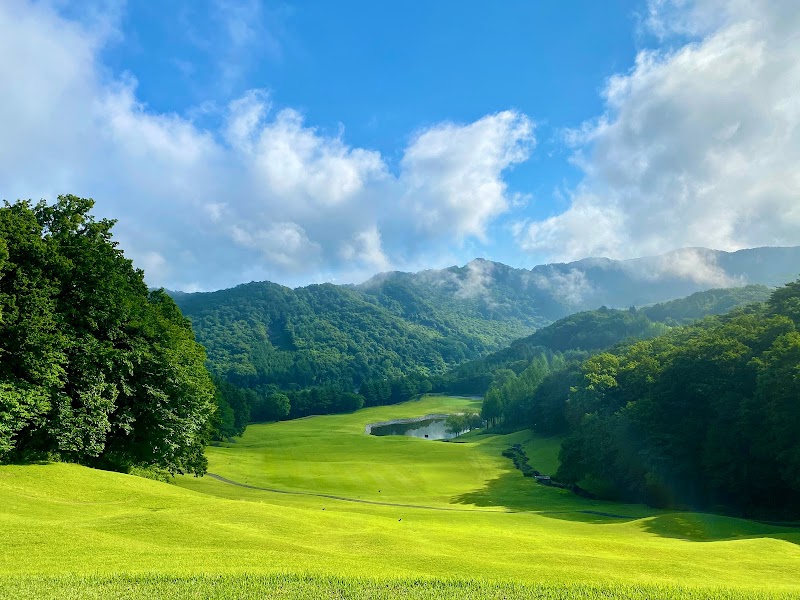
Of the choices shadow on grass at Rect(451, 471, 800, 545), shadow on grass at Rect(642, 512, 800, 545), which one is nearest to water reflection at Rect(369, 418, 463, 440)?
shadow on grass at Rect(451, 471, 800, 545)

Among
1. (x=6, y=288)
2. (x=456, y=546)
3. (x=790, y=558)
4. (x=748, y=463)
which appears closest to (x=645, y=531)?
(x=790, y=558)

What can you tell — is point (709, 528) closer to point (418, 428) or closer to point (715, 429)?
point (715, 429)

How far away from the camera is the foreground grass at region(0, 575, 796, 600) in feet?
43.2

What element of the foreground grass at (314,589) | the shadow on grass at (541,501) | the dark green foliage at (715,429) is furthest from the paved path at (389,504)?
the foreground grass at (314,589)

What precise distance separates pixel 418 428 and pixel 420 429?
86.5 inches

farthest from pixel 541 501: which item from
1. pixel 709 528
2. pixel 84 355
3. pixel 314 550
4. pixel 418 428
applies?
pixel 418 428

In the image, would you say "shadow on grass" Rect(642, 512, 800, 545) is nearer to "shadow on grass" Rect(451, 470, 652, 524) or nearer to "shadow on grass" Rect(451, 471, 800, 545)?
"shadow on grass" Rect(451, 471, 800, 545)

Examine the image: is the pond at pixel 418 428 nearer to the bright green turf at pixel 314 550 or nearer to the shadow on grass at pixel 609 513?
the shadow on grass at pixel 609 513

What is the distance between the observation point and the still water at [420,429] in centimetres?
14225

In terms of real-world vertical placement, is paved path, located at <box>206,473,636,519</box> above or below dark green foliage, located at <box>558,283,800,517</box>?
below

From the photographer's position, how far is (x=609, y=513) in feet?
153

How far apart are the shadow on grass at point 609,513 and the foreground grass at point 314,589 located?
67.4 feet

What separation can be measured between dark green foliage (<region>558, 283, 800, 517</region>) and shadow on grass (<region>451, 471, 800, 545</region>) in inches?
157

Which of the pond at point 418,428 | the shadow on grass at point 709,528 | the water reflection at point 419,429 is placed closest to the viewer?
the shadow on grass at point 709,528
